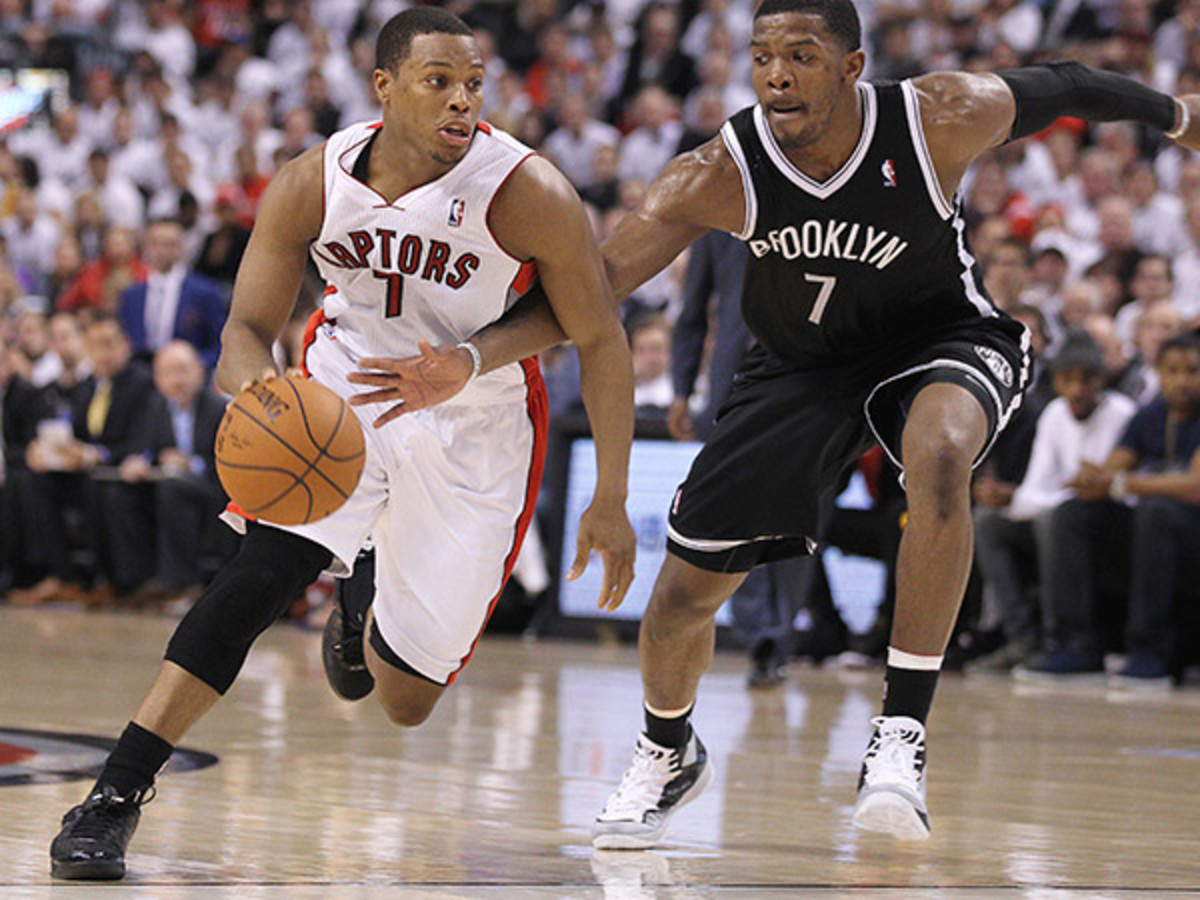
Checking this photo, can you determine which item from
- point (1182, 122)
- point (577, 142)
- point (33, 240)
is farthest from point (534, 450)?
point (33, 240)

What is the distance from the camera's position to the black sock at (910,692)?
4.08m

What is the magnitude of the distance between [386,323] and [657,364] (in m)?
6.08

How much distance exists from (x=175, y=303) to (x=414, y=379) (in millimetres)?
9458

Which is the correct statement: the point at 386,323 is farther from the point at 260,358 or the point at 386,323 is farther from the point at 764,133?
the point at 764,133

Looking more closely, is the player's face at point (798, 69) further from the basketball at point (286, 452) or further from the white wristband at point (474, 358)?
the basketball at point (286, 452)

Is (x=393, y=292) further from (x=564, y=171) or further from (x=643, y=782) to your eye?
(x=564, y=171)

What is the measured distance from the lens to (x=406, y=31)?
415 centimetres

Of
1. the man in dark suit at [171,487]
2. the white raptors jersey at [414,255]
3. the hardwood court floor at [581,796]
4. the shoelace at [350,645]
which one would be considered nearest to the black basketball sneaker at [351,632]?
the shoelace at [350,645]

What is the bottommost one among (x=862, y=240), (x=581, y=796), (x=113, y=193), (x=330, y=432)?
(x=581, y=796)

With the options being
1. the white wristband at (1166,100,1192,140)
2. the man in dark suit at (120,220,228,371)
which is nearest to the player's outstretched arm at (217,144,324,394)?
the white wristband at (1166,100,1192,140)

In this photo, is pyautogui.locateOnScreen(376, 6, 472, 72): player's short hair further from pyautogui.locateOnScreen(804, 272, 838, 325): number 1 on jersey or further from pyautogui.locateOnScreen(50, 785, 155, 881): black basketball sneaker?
pyautogui.locateOnScreen(50, 785, 155, 881): black basketball sneaker

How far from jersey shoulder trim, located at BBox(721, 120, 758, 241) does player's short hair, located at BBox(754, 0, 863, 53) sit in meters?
0.27

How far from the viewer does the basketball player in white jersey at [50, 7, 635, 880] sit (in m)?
3.88

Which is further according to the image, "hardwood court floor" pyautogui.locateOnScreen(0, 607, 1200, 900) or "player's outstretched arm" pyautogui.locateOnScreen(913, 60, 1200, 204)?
"player's outstretched arm" pyautogui.locateOnScreen(913, 60, 1200, 204)
